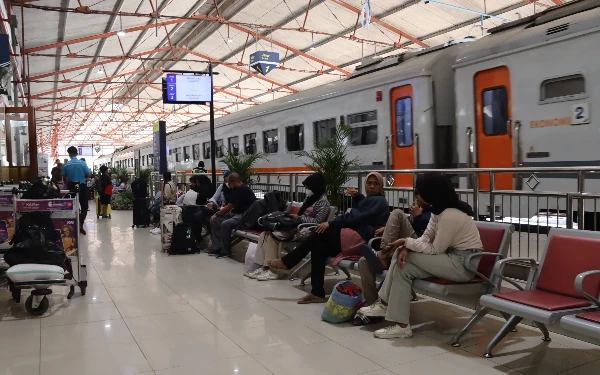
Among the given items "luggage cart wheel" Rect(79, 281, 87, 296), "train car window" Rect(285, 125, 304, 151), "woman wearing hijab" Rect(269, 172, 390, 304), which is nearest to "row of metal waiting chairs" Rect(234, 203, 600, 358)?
"woman wearing hijab" Rect(269, 172, 390, 304)

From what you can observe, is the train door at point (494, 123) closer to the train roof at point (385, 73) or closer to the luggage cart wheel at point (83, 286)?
the train roof at point (385, 73)

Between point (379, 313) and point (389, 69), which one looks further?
point (389, 69)

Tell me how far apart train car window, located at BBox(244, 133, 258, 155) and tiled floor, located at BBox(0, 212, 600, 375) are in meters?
8.74

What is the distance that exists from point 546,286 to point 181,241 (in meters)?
6.29

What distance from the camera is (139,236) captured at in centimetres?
1159

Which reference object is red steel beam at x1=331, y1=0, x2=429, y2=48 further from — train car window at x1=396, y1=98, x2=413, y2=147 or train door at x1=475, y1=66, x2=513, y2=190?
train door at x1=475, y1=66, x2=513, y2=190

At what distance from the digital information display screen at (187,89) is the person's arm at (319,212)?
5821 millimetres

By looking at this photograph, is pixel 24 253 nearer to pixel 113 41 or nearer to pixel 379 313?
pixel 379 313

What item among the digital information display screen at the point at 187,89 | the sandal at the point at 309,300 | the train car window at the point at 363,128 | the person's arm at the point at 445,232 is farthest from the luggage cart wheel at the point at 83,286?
the digital information display screen at the point at 187,89

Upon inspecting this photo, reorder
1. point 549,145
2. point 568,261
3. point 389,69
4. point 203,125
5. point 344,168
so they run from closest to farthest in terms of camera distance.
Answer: point 568,261, point 549,145, point 344,168, point 389,69, point 203,125

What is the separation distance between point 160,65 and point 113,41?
25.2ft

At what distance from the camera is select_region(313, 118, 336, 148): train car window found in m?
11.1

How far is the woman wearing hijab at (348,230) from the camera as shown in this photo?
5555 mm

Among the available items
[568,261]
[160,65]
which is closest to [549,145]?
[568,261]
